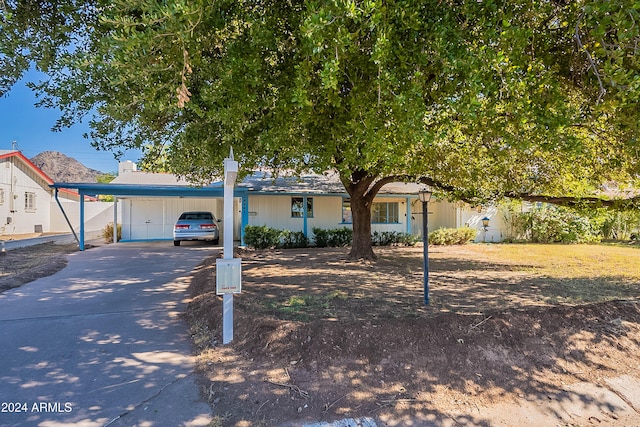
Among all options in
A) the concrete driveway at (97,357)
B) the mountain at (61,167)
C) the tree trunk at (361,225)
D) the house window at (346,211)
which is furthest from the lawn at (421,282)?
the mountain at (61,167)

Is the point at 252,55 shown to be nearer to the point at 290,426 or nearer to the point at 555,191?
the point at 290,426

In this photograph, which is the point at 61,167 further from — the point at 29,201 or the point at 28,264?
the point at 28,264

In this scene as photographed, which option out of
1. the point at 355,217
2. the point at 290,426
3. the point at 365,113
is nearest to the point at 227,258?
the point at 290,426

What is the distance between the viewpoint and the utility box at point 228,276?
4.41 m

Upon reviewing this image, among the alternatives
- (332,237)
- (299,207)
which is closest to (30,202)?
(299,207)

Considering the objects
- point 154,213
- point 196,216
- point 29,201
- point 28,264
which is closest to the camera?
point 28,264

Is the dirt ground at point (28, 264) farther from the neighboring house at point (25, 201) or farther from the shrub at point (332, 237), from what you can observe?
the shrub at point (332, 237)

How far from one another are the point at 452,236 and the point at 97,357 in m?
16.3

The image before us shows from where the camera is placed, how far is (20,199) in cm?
2280

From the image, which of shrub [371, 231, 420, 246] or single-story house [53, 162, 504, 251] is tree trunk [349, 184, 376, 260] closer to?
single-story house [53, 162, 504, 251]

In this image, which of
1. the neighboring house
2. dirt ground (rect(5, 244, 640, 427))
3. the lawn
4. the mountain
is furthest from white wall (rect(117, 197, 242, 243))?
the mountain

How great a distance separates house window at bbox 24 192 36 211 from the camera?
77.3 ft

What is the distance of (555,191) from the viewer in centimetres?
959

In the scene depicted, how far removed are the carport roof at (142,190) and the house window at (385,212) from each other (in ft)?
22.2
